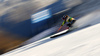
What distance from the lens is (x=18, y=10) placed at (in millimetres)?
6012

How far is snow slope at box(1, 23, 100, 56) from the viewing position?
10.7 ft

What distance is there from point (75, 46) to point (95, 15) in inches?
82.7

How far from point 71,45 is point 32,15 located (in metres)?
2.73

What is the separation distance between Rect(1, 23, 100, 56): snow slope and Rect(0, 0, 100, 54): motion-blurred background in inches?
39.6

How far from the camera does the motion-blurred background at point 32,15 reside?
490 centimetres

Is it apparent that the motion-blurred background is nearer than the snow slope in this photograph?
No

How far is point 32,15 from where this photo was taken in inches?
221

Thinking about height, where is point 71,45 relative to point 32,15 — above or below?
below

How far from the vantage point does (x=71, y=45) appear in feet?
11.6

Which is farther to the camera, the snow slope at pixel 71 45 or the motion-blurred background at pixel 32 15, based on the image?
the motion-blurred background at pixel 32 15

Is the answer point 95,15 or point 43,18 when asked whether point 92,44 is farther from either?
point 43,18

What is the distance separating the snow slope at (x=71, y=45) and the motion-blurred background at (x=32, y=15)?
3.30 ft

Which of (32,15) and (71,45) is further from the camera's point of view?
(32,15)

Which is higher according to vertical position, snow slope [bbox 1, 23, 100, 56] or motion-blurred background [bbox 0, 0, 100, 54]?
motion-blurred background [bbox 0, 0, 100, 54]
